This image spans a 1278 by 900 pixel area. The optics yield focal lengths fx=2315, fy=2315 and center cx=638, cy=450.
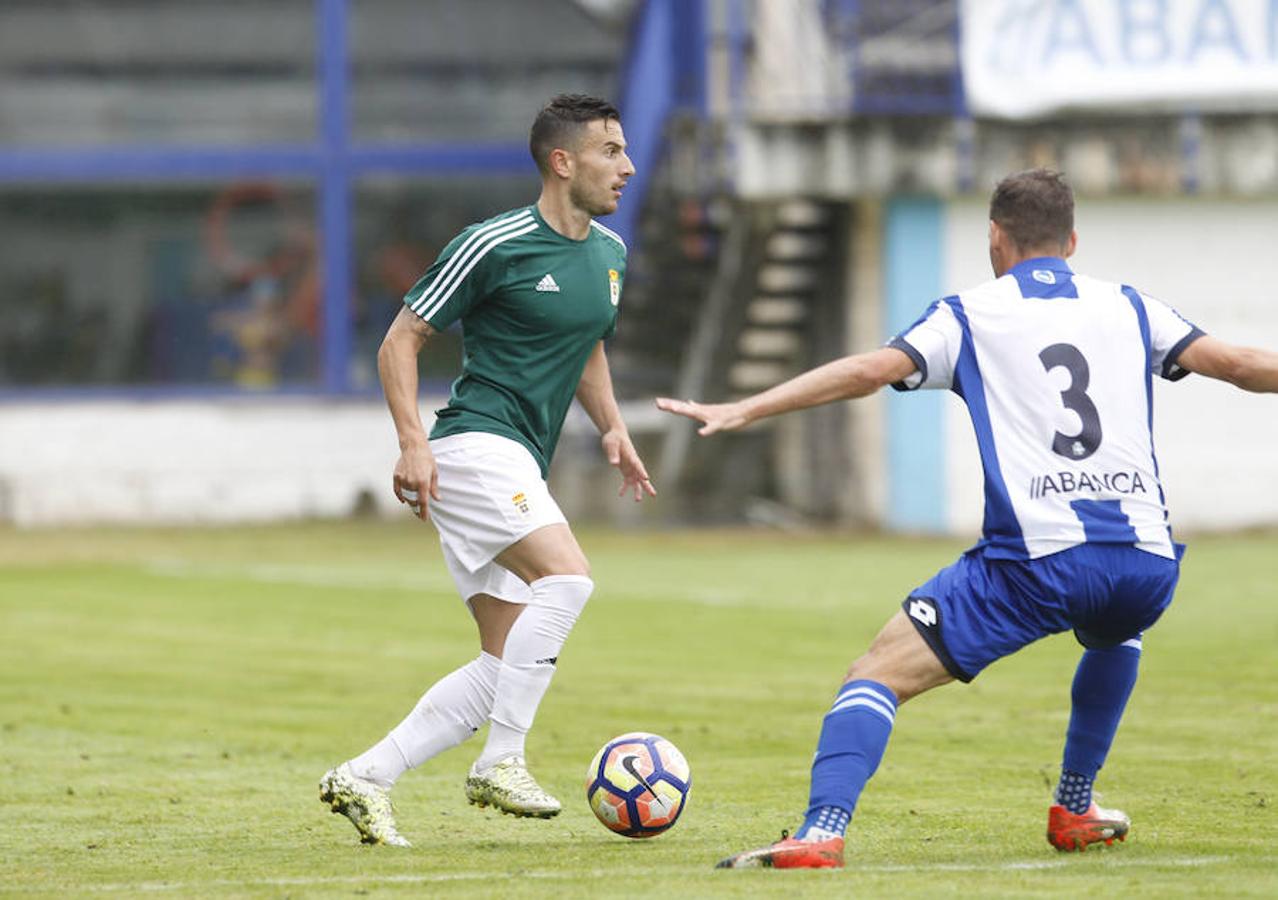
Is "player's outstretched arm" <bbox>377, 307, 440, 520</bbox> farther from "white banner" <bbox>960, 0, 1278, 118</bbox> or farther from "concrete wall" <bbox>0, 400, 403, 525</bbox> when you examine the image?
"concrete wall" <bbox>0, 400, 403, 525</bbox>

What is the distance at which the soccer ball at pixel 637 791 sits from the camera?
6.90 m

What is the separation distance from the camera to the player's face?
7.11 meters

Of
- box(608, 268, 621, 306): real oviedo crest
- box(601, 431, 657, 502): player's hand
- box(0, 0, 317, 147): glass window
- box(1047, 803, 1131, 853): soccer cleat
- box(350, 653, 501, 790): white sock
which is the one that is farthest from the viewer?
box(0, 0, 317, 147): glass window

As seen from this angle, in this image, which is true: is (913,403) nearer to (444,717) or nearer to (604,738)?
(604,738)

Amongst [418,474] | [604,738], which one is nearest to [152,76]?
[604,738]

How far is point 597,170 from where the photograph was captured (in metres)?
7.10

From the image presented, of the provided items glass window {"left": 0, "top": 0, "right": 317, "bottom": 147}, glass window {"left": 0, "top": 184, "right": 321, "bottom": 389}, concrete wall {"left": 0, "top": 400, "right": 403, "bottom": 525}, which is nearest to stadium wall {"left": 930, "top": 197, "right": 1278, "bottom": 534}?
concrete wall {"left": 0, "top": 400, "right": 403, "bottom": 525}

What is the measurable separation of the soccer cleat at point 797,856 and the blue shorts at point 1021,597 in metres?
0.57

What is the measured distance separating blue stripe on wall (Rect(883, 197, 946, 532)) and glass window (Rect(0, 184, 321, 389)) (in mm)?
8738

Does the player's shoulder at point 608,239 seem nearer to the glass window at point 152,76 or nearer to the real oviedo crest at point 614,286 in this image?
the real oviedo crest at point 614,286

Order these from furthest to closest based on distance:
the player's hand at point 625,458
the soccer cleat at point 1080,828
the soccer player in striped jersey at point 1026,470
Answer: the player's hand at point 625,458 → the soccer cleat at point 1080,828 → the soccer player in striped jersey at point 1026,470

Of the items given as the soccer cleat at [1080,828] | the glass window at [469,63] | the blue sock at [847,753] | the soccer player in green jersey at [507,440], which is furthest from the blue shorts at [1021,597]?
the glass window at [469,63]

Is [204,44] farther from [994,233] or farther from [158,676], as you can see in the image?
[994,233]

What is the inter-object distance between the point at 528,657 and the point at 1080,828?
170 centimetres
